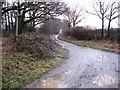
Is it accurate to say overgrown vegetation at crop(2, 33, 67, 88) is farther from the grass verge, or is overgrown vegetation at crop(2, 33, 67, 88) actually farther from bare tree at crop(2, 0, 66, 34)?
bare tree at crop(2, 0, 66, 34)

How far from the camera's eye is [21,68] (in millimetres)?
11156

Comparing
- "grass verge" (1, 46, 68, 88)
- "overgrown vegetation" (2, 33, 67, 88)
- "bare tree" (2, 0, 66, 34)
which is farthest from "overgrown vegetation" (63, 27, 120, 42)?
"grass verge" (1, 46, 68, 88)

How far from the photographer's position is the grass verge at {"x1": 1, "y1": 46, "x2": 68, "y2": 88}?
9.34 metres

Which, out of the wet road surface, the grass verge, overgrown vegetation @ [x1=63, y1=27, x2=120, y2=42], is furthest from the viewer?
overgrown vegetation @ [x1=63, y1=27, x2=120, y2=42]

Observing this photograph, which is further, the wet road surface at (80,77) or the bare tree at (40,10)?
the bare tree at (40,10)

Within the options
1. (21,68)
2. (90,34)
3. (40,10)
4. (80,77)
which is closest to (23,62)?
(21,68)

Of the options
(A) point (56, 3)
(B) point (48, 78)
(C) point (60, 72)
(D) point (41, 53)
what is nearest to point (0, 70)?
(B) point (48, 78)

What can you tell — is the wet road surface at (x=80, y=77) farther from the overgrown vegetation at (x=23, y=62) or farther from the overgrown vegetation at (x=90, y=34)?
the overgrown vegetation at (x=90, y=34)

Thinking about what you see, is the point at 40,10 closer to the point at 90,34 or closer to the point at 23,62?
the point at 90,34

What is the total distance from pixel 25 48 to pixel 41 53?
45.7 inches

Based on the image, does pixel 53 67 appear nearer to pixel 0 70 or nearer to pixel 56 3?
pixel 0 70

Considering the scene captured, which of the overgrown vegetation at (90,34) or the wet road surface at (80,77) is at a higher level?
the overgrown vegetation at (90,34)

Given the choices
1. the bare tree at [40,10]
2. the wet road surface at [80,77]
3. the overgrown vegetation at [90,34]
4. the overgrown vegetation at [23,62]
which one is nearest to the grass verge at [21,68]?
the overgrown vegetation at [23,62]

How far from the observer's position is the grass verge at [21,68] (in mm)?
9344
